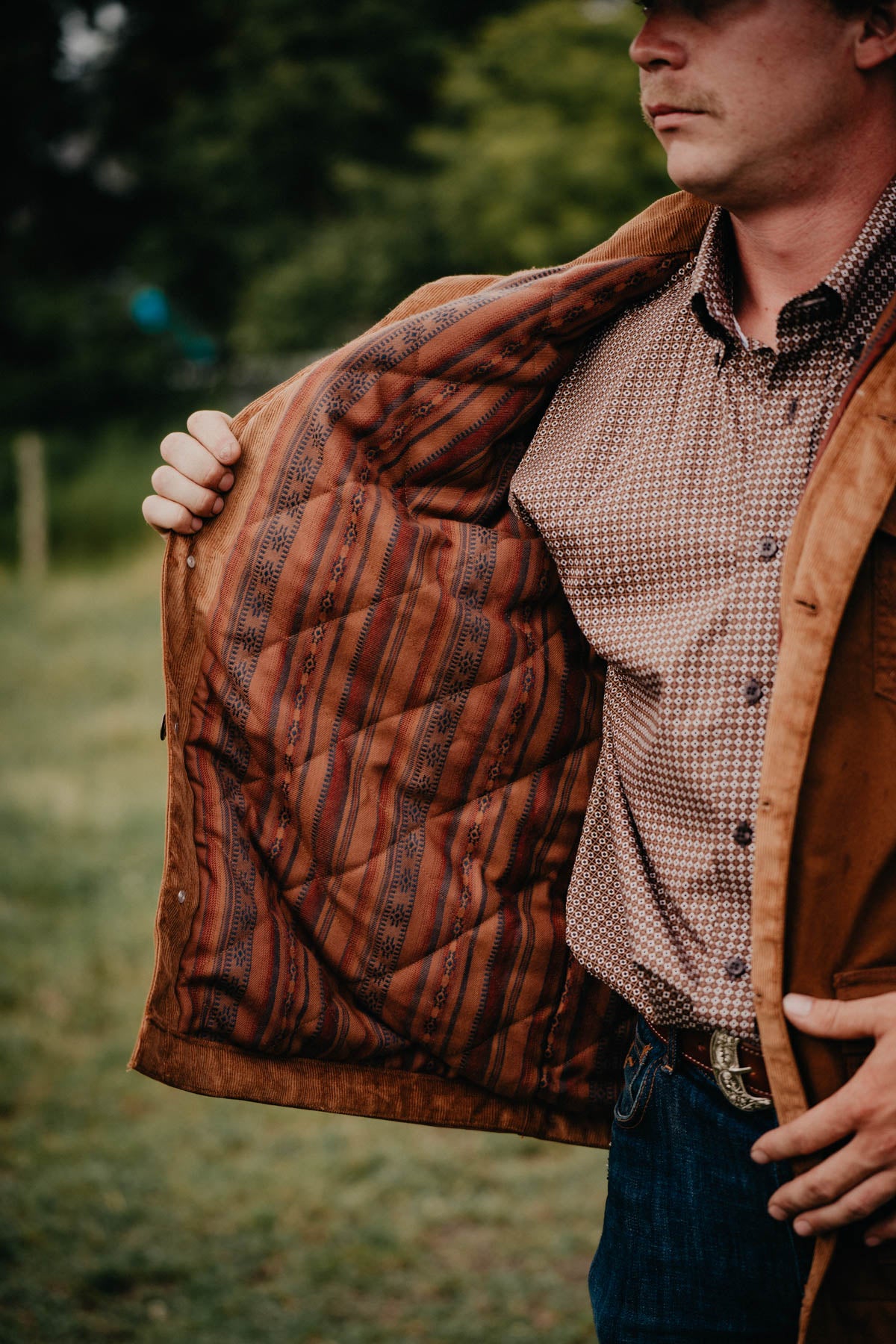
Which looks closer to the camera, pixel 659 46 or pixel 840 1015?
pixel 840 1015

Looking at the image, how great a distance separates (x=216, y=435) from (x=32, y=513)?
14243mm

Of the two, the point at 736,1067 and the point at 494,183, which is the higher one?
the point at 494,183

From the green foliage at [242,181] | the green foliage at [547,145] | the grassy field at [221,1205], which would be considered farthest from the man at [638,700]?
the green foliage at [242,181]

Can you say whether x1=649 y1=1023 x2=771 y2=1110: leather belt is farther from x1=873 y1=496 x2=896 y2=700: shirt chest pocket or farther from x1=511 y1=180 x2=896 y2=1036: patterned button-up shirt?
x1=873 y1=496 x2=896 y2=700: shirt chest pocket

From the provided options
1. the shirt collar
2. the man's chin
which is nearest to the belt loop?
the shirt collar

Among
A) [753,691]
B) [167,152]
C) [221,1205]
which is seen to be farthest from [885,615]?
[167,152]

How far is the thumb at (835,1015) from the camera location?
141cm

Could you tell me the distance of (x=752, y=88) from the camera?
1539 mm

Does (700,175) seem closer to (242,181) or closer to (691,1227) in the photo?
(691,1227)

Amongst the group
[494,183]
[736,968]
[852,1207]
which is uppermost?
[494,183]

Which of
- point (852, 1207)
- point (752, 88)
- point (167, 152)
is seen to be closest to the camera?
point (852, 1207)

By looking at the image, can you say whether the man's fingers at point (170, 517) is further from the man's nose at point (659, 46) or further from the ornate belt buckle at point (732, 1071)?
the ornate belt buckle at point (732, 1071)

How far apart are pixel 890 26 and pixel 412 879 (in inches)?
50.8

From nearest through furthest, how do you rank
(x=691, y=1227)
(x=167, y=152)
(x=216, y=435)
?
(x=691, y=1227) → (x=216, y=435) → (x=167, y=152)
